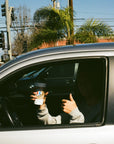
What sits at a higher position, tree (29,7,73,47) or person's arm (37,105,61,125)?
tree (29,7,73,47)

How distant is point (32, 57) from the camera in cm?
161

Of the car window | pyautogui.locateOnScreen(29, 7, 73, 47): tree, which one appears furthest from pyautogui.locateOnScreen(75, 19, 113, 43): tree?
the car window

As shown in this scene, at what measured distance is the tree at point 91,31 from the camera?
39.7ft

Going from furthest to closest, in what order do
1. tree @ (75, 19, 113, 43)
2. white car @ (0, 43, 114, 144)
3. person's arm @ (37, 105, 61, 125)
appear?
tree @ (75, 19, 113, 43), person's arm @ (37, 105, 61, 125), white car @ (0, 43, 114, 144)

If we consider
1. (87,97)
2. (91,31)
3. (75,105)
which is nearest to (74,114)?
(75,105)

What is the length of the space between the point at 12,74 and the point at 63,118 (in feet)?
2.15

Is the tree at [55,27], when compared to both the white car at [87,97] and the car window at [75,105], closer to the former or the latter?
the car window at [75,105]

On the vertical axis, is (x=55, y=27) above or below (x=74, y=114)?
above

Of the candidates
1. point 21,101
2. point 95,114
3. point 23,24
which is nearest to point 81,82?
point 95,114

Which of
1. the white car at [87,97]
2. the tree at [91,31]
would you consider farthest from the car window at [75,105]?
the tree at [91,31]

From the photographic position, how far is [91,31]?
40.3ft

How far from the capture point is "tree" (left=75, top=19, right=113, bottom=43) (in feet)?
39.7

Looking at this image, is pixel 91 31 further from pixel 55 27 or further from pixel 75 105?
pixel 75 105

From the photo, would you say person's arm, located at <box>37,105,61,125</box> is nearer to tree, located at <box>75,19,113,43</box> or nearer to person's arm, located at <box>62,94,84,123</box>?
person's arm, located at <box>62,94,84,123</box>
